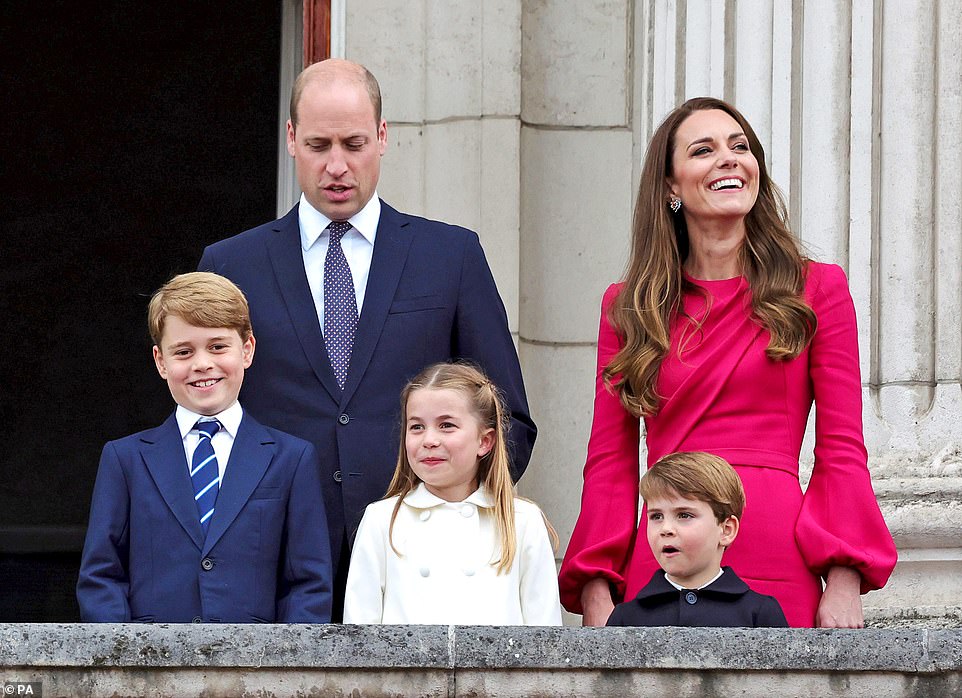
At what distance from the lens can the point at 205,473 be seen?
12.5 ft

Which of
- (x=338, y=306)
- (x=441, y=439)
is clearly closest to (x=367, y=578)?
(x=441, y=439)

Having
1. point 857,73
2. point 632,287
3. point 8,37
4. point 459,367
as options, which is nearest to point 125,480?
point 459,367

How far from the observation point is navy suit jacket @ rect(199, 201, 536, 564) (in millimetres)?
3986

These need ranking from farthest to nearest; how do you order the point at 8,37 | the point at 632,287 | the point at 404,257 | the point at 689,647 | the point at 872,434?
the point at 8,37
the point at 872,434
the point at 404,257
the point at 632,287
the point at 689,647

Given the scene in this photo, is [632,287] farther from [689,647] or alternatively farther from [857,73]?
[857,73]

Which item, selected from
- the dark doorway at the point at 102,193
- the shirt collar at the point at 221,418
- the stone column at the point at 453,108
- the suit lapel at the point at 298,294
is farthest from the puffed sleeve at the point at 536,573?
the dark doorway at the point at 102,193

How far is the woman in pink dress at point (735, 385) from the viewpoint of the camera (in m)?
3.66

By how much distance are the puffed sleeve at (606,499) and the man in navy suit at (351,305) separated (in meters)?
0.27

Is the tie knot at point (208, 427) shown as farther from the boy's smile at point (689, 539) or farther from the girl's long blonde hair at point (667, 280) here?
the boy's smile at point (689, 539)

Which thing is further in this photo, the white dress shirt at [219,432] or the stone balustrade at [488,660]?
the white dress shirt at [219,432]

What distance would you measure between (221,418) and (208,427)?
34mm

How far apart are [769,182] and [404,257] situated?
83cm

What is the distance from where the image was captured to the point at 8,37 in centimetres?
1108

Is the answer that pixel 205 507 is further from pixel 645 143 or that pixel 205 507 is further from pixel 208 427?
pixel 645 143
